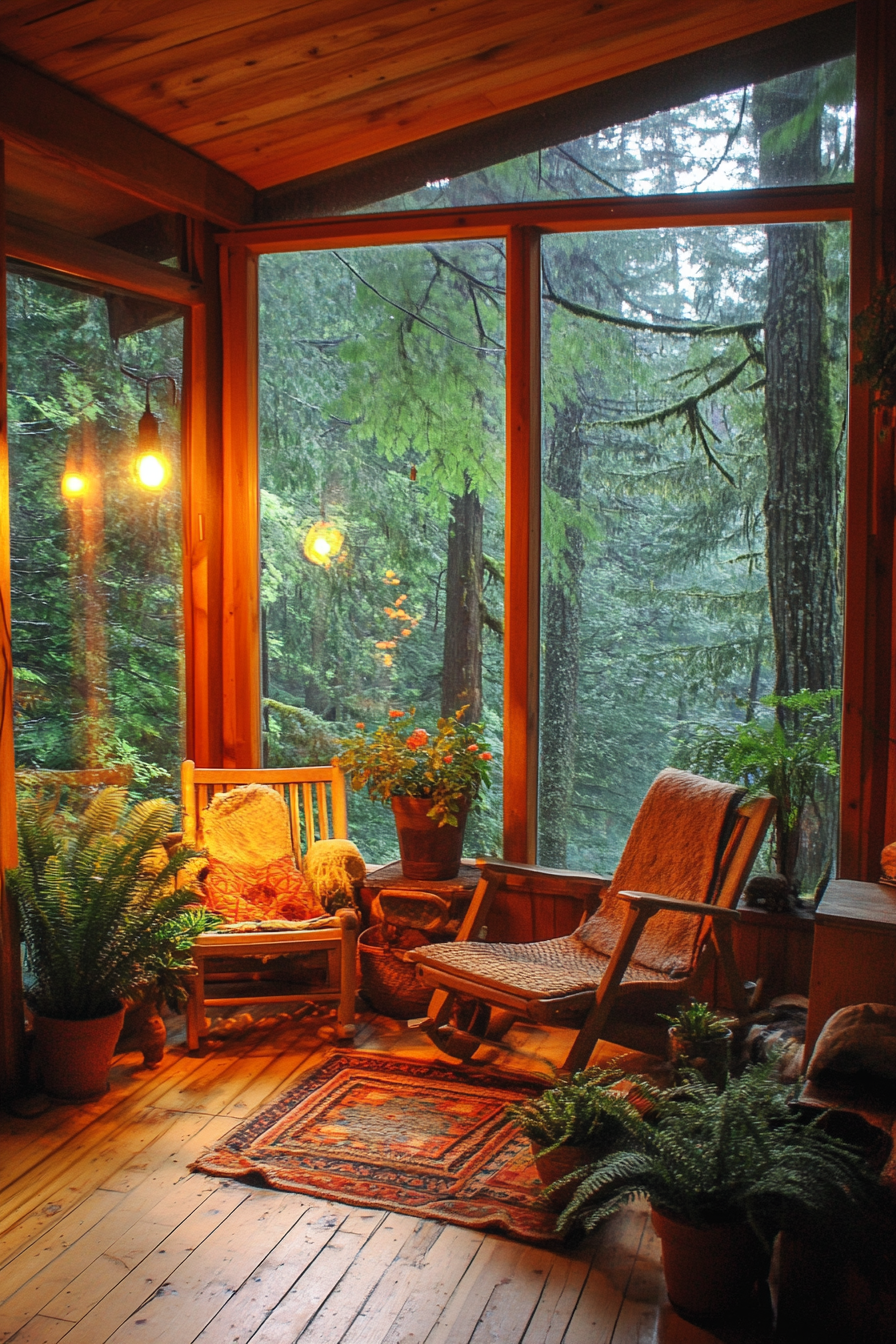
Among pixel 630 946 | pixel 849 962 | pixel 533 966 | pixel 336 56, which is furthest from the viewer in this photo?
pixel 336 56

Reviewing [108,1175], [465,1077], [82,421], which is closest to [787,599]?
[465,1077]

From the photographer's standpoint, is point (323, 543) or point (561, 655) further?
point (323, 543)

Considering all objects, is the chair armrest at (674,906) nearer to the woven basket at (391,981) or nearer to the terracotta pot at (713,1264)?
the terracotta pot at (713,1264)

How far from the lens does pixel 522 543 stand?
13.6 feet

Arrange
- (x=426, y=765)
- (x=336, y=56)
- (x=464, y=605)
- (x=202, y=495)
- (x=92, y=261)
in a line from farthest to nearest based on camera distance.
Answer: (x=202, y=495), (x=464, y=605), (x=426, y=765), (x=92, y=261), (x=336, y=56)

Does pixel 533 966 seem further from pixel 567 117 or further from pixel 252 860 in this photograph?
pixel 567 117

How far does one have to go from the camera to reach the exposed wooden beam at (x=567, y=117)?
372 cm

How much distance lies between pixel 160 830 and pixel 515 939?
148 centimetres

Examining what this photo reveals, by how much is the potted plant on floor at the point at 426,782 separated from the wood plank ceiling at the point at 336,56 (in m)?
2.12

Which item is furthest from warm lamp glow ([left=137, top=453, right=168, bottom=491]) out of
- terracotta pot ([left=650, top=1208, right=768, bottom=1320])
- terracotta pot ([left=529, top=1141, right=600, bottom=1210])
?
terracotta pot ([left=650, top=1208, right=768, bottom=1320])

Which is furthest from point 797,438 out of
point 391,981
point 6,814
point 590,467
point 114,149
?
point 6,814

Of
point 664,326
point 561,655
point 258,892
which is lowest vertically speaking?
point 258,892

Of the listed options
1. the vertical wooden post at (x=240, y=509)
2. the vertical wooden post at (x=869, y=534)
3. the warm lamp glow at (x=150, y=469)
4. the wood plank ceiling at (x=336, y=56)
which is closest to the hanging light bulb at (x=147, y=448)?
the warm lamp glow at (x=150, y=469)

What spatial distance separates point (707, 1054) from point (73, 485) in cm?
269
